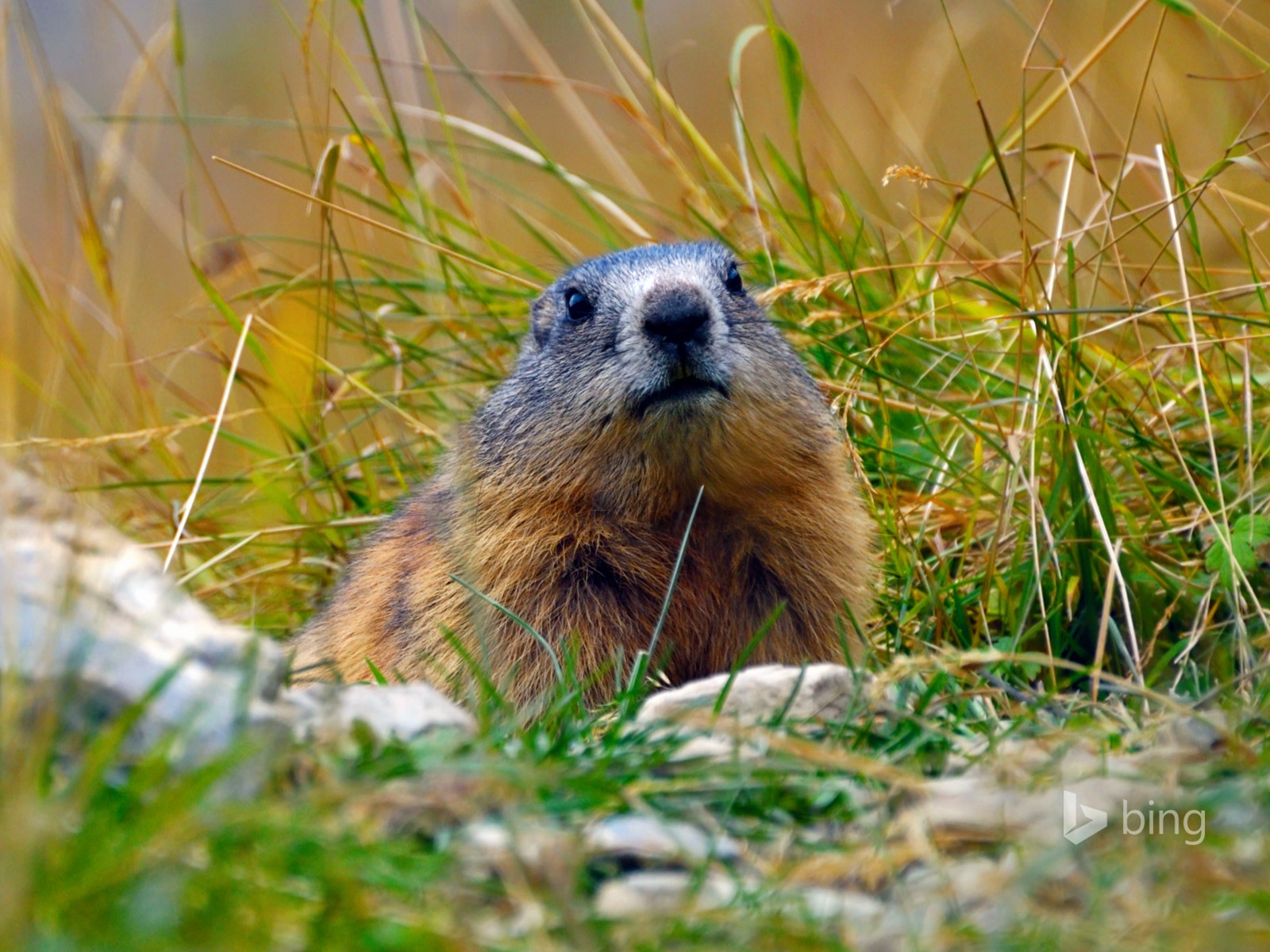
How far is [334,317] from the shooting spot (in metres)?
5.50

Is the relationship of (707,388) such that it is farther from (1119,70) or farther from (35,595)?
(1119,70)

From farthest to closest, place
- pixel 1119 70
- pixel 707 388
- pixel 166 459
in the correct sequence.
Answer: pixel 1119 70 < pixel 166 459 < pixel 707 388

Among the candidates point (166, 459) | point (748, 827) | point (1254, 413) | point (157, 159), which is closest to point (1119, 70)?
point (1254, 413)

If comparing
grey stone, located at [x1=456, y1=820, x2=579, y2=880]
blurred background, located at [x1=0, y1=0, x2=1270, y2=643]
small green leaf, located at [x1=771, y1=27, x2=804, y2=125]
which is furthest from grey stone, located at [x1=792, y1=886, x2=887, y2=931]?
small green leaf, located at [x1=771, y1=27, x2=804, y2=125]

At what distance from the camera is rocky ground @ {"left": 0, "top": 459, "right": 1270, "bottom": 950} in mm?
1941

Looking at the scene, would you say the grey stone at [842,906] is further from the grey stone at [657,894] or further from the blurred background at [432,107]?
the blurred background at [432,107]

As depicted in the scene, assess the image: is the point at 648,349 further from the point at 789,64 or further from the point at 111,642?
the point at 111,642

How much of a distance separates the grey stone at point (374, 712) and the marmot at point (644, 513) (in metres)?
0.93

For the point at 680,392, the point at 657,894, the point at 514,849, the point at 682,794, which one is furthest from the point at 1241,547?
the point at 514,849

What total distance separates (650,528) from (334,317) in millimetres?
2168

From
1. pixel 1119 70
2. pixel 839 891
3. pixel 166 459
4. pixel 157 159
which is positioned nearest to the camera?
pixel 839 891

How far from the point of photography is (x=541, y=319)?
458cm

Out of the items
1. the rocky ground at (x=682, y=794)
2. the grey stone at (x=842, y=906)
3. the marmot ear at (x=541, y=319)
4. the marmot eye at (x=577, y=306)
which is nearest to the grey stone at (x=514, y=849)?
the rocky ground at (x=682, y=794)

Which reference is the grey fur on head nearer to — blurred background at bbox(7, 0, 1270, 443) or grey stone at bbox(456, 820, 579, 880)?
blurred background at bbox(7, 0, 1270, 443)
